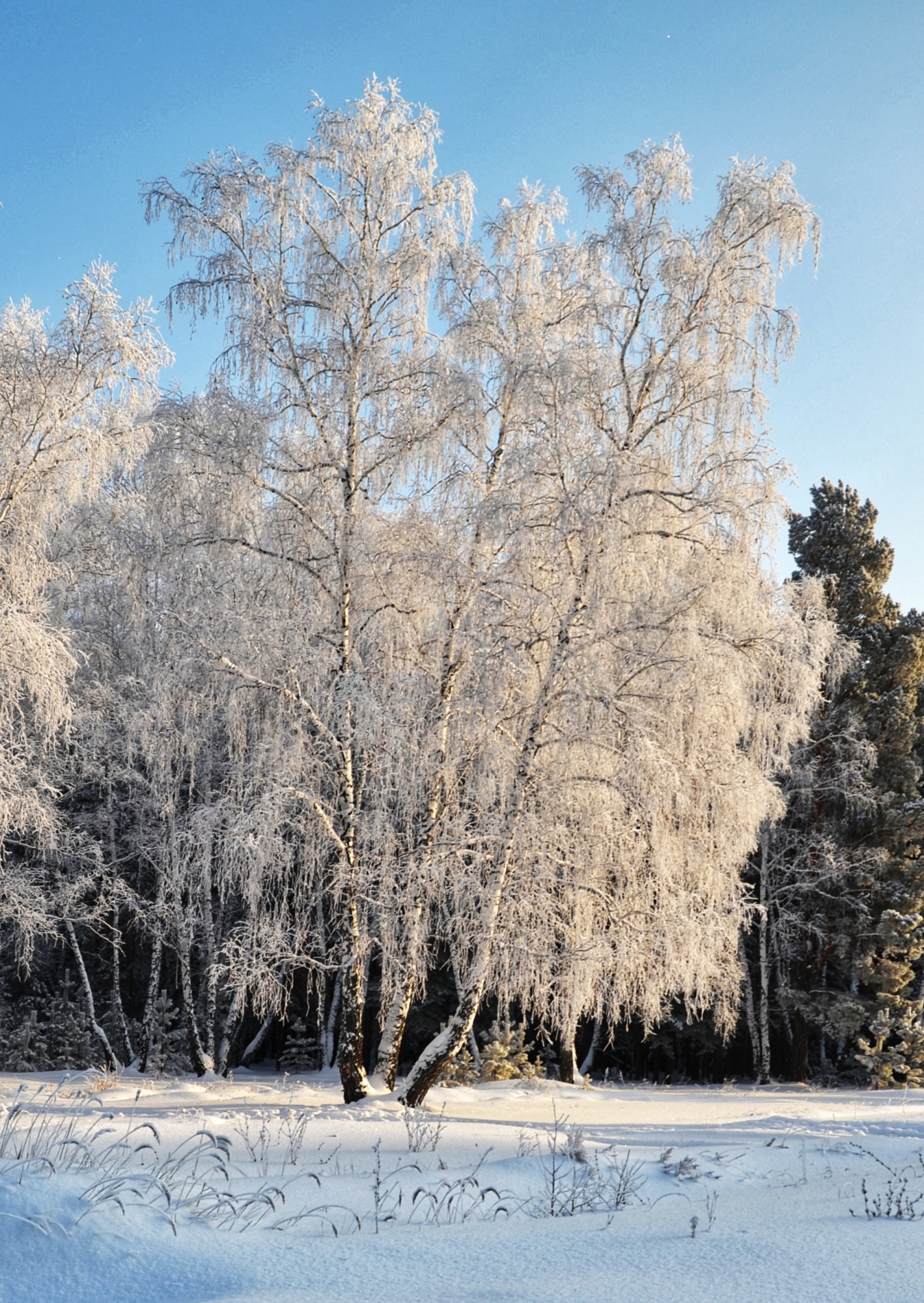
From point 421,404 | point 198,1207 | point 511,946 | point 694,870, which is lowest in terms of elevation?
point 198,1207

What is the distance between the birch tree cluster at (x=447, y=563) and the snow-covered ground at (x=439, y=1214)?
1.90 metres

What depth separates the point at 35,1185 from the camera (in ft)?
12.3

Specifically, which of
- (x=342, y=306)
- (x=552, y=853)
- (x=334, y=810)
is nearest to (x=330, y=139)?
(x=342, y=306)

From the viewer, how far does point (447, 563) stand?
30.3 ft

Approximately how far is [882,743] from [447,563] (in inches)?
506

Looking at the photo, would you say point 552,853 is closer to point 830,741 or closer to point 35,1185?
point 35,1185

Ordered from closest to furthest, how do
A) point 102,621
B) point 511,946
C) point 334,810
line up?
point 511,946 → point 334,810 → point 102,621

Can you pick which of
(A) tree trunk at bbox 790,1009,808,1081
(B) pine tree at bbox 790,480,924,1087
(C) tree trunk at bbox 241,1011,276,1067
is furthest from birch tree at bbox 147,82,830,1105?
(C) tree trunk at bbox 241,1011,276,1067

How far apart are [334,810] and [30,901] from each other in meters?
5.29

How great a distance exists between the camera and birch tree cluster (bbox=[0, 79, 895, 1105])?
8.71 meters

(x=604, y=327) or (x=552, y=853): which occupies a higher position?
(x=604, y=327)

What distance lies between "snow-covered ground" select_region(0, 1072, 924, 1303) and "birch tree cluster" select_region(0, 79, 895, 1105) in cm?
190

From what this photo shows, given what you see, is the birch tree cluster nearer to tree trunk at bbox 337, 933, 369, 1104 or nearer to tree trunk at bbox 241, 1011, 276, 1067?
tree trunk at bbox 337, 933, 369, 1104

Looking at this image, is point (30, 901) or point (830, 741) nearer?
point (30, 901)
